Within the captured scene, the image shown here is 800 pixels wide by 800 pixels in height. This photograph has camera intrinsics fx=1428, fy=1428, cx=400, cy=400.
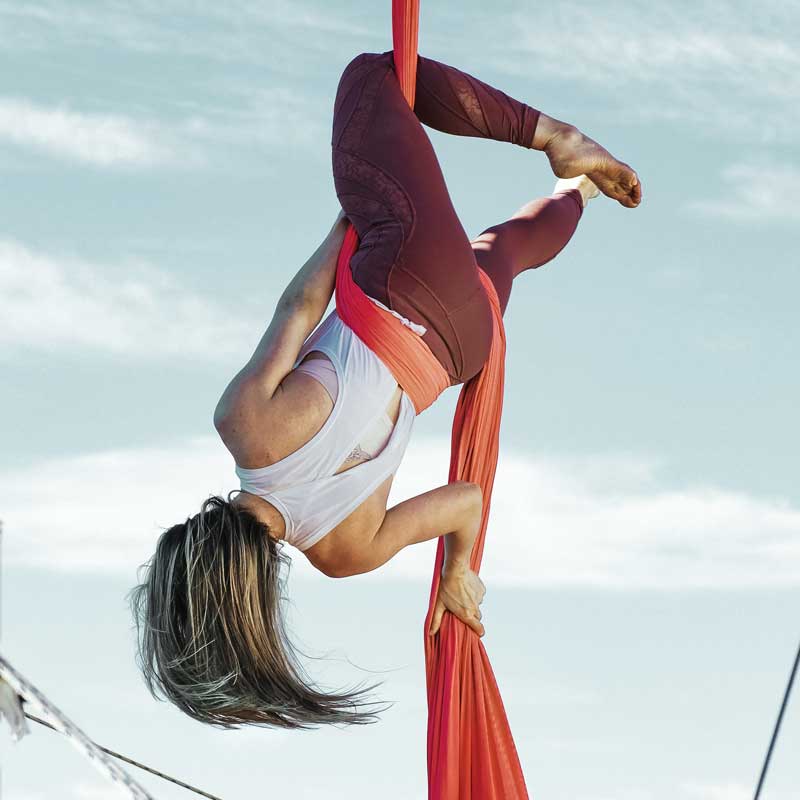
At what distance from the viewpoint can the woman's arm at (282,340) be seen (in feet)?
11.5

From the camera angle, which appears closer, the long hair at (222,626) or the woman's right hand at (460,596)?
the long hair at (222,626)

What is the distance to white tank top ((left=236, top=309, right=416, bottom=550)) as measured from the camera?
3.61m

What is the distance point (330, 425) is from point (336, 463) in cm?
10

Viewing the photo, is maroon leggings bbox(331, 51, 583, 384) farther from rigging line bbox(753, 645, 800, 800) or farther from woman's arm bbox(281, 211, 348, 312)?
rigging line bbox(753, 645, 800, 800)

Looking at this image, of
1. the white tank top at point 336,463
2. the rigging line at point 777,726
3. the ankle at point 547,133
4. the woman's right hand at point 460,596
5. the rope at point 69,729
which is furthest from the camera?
the woman's right hand at point 460,596

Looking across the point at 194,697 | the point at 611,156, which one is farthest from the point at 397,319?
the point at 194,697

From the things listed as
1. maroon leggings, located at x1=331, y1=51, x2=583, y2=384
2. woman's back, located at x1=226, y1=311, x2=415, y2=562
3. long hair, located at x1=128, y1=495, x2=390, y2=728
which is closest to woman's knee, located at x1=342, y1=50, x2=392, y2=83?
maroon leggings, located at x1=331, y1=51, x2=583, y2=384

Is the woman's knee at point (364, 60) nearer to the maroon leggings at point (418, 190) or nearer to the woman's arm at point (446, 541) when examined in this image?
the maroon leggings at point (418, 190)

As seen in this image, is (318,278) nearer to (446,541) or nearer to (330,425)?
(330,425)

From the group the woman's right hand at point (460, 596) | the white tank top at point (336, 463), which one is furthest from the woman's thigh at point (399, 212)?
the woman's right hand at point (460, 596)

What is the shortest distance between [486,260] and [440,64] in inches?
22.9

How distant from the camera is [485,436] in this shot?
13.7ft

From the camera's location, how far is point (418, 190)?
3.69 metres

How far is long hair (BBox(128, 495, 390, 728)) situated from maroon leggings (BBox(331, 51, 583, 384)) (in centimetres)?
71
